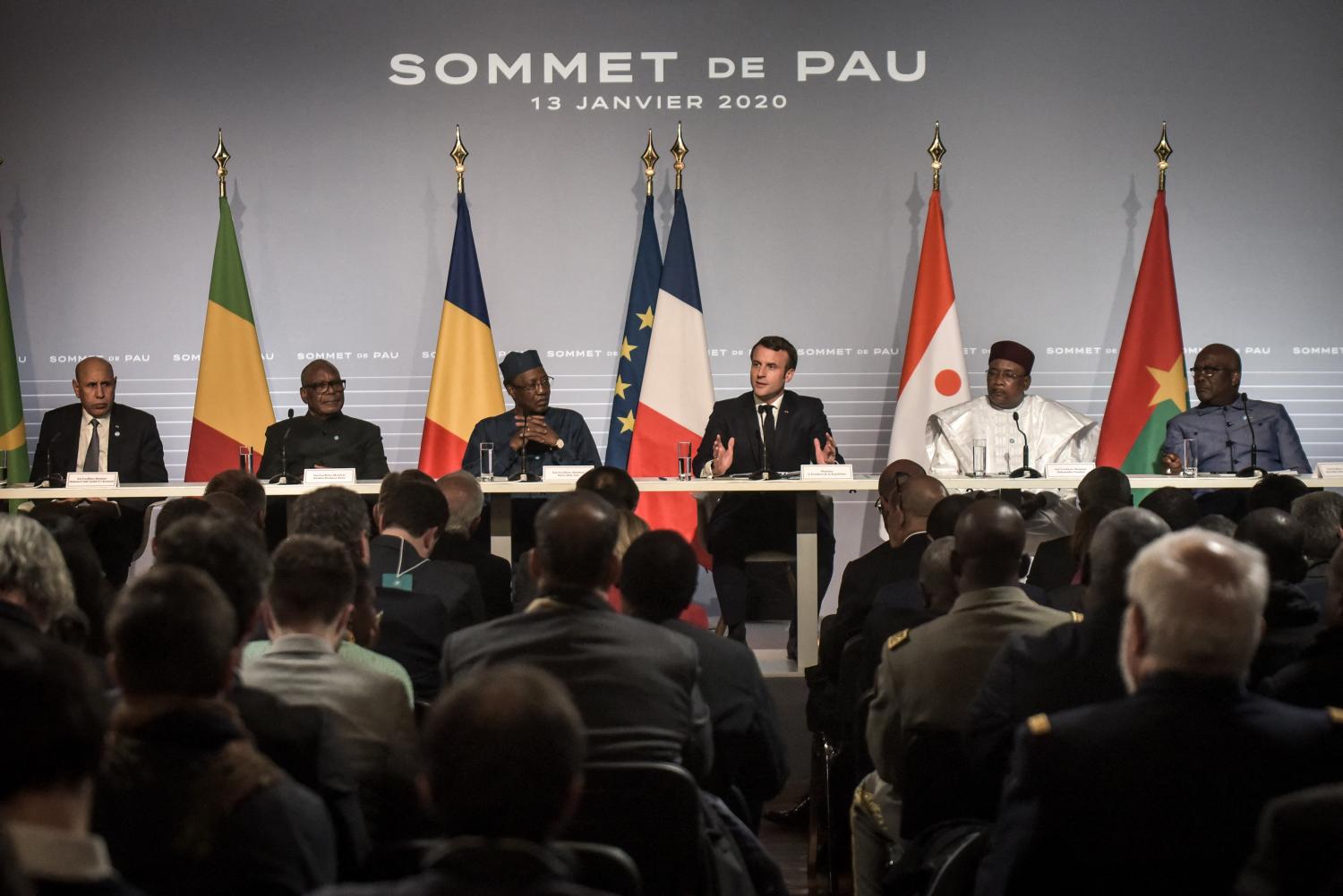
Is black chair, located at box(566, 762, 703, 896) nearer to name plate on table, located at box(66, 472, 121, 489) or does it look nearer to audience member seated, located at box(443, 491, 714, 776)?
audience member seated, located at box(443, 491, 714, 776)

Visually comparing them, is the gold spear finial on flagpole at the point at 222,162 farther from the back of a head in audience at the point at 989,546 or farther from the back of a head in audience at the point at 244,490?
the back of a head in audience at the point at 989,546

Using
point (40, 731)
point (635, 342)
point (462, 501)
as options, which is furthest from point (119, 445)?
point (40, 731)

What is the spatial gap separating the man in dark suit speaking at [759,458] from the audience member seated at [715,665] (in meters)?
3.12

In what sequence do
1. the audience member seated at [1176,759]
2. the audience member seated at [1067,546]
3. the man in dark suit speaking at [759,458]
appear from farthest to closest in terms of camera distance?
the man in dark suit speaking at [759,458] → the audience member seated at [1067,546] → the audience member seated at [1176,759]

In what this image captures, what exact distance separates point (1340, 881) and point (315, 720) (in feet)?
4.14

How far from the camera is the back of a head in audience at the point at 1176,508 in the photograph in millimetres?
4238

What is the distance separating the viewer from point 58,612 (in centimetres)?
265

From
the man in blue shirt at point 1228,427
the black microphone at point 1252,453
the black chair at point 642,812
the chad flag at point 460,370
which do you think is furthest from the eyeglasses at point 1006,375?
the black chair at point 642,812

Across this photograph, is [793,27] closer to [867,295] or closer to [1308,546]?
[867,295]

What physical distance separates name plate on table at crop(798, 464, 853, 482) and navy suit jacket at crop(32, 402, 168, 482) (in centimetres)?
303

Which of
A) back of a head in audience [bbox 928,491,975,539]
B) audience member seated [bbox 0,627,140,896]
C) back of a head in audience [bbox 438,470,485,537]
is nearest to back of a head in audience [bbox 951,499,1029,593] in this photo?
back of a head in audience [bbox 928,491,975,539]

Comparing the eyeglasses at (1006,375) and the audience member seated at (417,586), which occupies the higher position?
the eyeglasses at (1006,375)

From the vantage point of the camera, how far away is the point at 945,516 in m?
3.84

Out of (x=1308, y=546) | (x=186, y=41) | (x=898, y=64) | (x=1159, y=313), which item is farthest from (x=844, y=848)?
(x=186, y=41)
